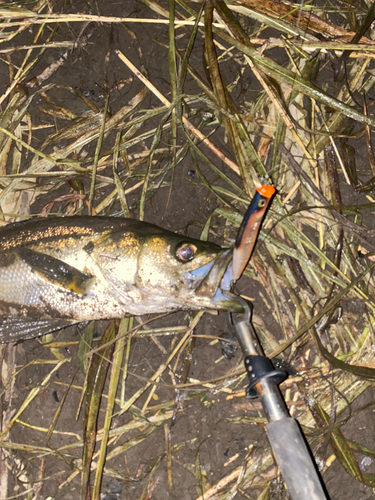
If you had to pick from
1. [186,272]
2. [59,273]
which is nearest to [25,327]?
[59,273]

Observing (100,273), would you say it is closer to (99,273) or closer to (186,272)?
(99,273)

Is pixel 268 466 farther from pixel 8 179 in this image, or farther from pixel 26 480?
pixel 8 179

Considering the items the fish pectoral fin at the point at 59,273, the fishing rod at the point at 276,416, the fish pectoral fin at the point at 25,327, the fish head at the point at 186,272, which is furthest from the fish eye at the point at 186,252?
the fish pectoral fin at the point at 25,327

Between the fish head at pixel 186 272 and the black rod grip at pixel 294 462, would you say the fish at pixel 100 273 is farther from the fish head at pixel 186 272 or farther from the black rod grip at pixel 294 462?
the black rod grip at pixel 294 462

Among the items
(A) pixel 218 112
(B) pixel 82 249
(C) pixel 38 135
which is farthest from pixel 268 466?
(C) pixel 38 135

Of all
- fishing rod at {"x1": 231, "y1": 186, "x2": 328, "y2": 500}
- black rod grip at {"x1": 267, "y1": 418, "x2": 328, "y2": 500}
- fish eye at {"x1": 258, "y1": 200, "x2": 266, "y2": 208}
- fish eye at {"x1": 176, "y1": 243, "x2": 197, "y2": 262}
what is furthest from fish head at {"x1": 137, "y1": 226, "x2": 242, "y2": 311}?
black rod grip at {"x1": 267, "y1": 418, "x2": 328, "y2": 500}

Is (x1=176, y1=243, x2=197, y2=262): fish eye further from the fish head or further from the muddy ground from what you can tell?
the muddy ground
